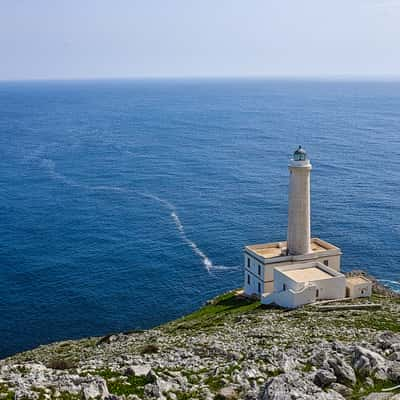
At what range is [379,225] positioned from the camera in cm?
8550

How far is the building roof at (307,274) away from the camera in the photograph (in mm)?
47094

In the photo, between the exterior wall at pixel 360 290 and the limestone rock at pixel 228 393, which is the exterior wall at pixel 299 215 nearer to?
the exterior wall at pixel 360 290

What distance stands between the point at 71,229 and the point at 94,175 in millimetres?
37237

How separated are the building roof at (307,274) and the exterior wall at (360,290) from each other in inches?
80.6

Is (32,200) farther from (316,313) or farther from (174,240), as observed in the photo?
(316,313)

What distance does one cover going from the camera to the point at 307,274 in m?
48.6

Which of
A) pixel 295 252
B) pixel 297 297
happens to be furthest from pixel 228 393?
pixel 295 252

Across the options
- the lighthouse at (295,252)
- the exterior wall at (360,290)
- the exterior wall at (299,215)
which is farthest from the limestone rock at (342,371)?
the exterior wall at (299,215)

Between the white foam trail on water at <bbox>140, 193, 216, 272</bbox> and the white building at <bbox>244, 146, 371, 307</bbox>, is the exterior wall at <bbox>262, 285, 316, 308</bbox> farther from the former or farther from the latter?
the white foam trail on water at <bbox>140, 193, 216, 272</bbox>

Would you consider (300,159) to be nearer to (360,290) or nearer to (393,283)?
(360,290)

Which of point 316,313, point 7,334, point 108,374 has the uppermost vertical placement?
point 108,374

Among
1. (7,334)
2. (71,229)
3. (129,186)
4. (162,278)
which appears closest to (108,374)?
(7,334)

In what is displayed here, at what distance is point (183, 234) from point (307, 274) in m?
37.3

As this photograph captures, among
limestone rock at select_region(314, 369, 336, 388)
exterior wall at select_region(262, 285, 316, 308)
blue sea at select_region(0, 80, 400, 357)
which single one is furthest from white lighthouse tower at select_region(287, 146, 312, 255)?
limestone rock at select_region(314, 369, 336, 388)
